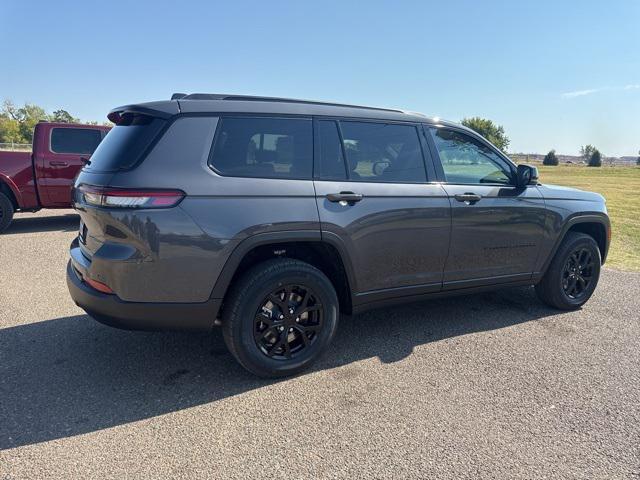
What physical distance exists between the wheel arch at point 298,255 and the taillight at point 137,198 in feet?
1.65

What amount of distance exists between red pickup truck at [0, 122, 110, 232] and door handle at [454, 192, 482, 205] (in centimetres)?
712

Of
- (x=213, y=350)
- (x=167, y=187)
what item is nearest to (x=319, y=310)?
(x=213, y=350)

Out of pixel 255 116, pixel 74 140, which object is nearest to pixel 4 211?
pixel 74 140

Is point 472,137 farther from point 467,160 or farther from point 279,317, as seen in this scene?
point 279,317

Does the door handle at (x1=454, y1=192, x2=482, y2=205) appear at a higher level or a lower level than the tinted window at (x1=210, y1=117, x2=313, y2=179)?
lower

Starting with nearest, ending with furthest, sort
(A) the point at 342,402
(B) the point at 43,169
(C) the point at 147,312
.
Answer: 1. (C) the point at 147,312
2. (A) the point at 342,402
3. (B) the point at 43,169

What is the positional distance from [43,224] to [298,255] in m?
7.91

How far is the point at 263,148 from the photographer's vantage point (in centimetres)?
312

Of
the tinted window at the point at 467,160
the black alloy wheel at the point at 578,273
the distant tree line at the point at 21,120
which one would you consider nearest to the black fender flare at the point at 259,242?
the tinted window at the point at 467,160

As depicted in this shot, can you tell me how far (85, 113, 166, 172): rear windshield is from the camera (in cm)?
283

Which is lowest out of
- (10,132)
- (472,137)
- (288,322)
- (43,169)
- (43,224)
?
(43,224)

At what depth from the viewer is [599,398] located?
309 cm

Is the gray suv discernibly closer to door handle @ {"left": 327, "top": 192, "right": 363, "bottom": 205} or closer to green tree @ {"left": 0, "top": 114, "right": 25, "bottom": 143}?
door handle @ {"left": 327, "top": 192, "right": 363, "bottom": 205}

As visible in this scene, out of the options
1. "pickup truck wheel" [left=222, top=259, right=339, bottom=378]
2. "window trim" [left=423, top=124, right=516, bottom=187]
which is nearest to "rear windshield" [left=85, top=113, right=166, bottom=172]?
"pickup truck wheel" [left=222, top=259, right=339, bottom=378]
